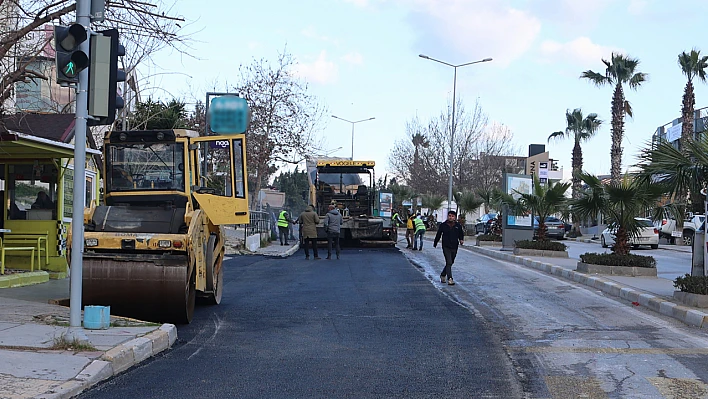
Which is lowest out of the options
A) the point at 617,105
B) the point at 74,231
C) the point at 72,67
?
the point at 74,231

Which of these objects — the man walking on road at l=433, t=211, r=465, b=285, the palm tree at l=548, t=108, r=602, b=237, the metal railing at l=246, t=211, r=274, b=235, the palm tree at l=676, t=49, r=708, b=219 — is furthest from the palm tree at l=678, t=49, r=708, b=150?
the man walking on road at l=433, t=211, r=465, b=285

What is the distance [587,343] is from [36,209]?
11.6m

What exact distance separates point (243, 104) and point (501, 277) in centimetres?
1211

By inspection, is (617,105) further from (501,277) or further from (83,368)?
(83,368)

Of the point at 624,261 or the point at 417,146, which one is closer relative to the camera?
the point at 624,261

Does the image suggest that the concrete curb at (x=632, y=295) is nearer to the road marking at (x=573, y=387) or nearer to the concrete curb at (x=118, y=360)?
the road marking at (x=573, y=387)

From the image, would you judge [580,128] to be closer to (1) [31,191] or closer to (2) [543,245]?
(2) [543,245]

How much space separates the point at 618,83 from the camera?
45.5 meters

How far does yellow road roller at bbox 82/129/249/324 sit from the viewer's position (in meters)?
10.4

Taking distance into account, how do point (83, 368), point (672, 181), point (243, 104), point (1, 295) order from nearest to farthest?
point (83, 368), point (1, 295), point (672, 181), point (243, 104)

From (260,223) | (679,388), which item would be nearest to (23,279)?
(679,388)

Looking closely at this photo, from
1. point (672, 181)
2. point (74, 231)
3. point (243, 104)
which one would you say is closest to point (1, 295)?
point (74, 231)

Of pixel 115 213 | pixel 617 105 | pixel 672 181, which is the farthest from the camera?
pixel 617 105

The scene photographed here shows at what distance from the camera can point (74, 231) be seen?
8820 millimetres
